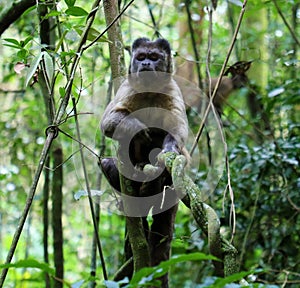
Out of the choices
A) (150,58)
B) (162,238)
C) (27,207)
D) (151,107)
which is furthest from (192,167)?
(27,207)

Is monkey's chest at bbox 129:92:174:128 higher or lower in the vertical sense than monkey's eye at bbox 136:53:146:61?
lower

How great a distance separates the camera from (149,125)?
15.8 feet

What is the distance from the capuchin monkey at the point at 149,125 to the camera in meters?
4.10

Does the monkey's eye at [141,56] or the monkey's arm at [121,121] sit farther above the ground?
the monkey's eye at [141,56]

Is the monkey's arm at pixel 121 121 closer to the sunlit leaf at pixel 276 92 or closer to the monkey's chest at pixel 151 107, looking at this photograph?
the monkey's chest at pixel 151 107

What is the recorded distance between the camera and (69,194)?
8453 millimetres

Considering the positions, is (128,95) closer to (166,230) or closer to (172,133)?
(172,133)

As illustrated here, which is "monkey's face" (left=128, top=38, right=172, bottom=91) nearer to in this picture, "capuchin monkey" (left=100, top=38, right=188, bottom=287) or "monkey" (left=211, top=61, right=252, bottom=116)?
"capuchin monkey" (left=100, top=38, right=188, bottom=287)

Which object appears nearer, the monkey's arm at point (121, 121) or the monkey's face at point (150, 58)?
the monkey's arm at point (121, 121)

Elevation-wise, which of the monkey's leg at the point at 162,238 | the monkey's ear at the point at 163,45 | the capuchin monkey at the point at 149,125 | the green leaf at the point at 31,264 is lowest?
the monkey's leg at the point at 162,238

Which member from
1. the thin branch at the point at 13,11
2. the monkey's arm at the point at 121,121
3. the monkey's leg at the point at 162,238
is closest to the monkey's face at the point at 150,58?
the monkey's arm at the point at 121,121

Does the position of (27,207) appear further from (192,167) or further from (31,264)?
(192,167)

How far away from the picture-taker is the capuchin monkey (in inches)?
161

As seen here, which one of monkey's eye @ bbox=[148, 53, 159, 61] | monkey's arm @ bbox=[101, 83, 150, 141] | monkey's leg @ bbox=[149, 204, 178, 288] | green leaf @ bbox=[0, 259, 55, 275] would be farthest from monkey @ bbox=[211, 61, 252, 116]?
green leaf @ bbox=[0, 259, 55, 275]
